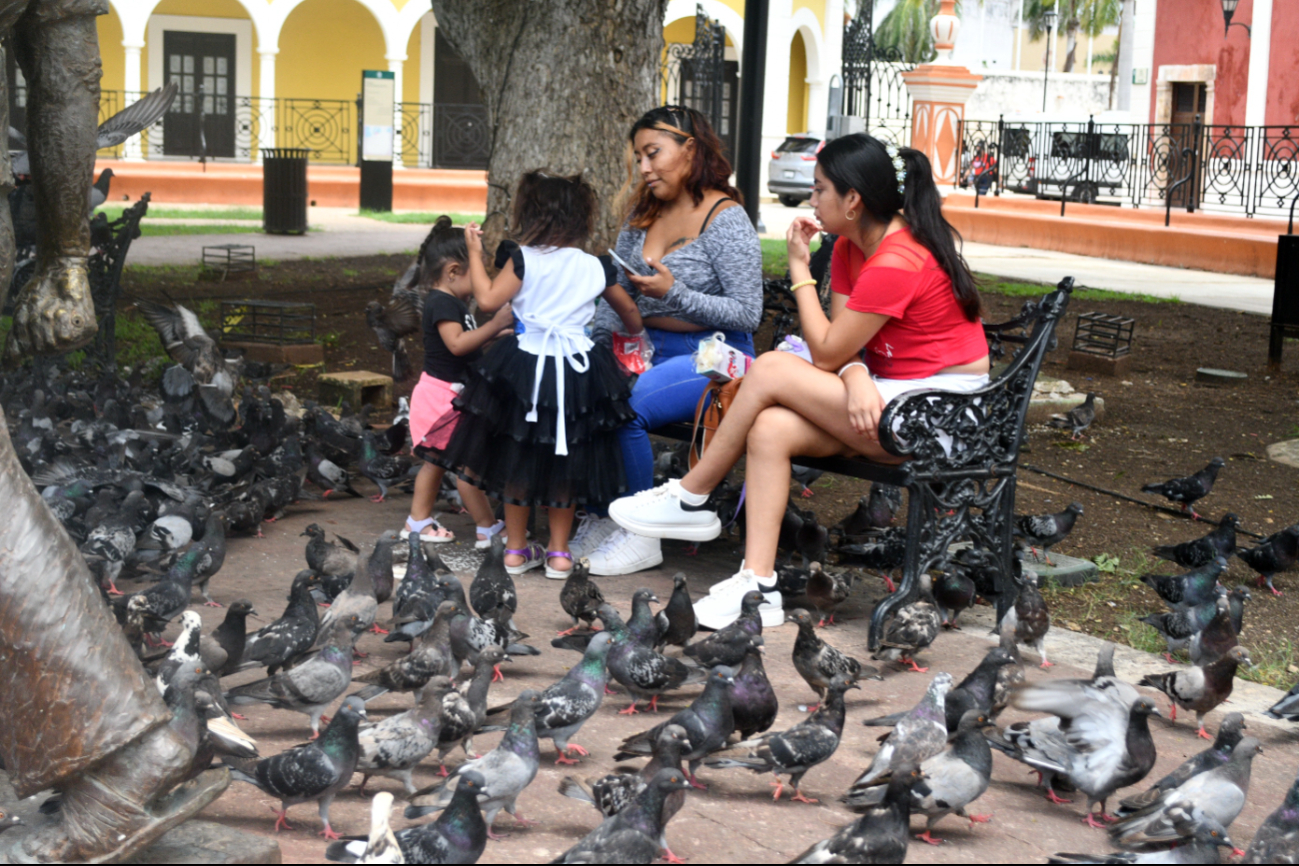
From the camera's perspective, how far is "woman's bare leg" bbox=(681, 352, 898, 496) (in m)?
5.14

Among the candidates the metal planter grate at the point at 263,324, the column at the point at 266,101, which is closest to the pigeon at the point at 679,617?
the metal planter grate at the point at 263,324

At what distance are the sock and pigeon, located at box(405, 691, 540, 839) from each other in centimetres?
184

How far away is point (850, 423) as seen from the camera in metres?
5.13

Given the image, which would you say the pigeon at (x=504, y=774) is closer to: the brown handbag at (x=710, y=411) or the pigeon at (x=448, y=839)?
the pigeon at (x=448, y=839)

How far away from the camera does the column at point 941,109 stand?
2755 cm

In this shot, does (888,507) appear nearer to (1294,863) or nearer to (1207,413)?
(1294,863)

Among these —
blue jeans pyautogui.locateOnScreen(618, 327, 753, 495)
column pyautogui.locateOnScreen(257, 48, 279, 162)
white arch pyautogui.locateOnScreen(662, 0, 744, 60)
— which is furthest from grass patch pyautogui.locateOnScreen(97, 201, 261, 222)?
blue jeans pyautogui.locateOnScreen(618, 327, 753, 495)

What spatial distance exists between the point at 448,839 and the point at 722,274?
11.1ft

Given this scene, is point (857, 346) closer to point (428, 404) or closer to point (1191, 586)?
point (1191, 586)

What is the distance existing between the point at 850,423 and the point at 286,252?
14294 millimetres

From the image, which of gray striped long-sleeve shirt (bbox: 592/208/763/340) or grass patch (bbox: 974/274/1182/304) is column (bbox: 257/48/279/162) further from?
gray striped long-sleeve shirt (bbox: 592/208/763/340)

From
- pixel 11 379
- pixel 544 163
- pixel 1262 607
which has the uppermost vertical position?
pixel 544 163

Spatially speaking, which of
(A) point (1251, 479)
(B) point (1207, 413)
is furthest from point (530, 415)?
(B) point (1207, 413)

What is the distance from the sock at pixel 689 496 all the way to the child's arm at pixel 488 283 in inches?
43.9
